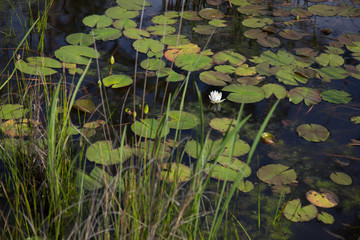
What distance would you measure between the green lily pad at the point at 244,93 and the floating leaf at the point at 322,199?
82 centimetres

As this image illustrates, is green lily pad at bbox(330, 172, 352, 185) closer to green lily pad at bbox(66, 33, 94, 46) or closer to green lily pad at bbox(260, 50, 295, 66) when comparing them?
green lily pad at bbox(260, 50, 295, 66)

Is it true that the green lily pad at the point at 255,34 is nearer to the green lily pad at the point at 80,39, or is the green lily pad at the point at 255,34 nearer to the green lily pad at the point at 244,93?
the green lily pad at the point at 244,93

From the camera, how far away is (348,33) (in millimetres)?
3514

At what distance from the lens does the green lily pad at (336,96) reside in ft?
9.00

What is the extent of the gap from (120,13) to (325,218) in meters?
2.55

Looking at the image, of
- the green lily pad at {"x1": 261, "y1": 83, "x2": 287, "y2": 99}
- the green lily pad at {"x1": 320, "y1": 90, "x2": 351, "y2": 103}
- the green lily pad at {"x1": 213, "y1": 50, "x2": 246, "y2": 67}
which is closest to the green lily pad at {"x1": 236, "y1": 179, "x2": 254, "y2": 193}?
the green lily pad at {"x1": 261, "y1": 83, "x2": 287, "y2": 99}

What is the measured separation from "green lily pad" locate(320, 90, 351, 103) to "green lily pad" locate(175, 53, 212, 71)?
2.72 ft

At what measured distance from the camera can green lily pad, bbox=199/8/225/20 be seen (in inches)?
148

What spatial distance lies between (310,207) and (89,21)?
95.4 inches

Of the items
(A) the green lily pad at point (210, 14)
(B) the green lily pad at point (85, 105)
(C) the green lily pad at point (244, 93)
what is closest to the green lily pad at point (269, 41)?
(A) the green lily pad at point (210, 14)

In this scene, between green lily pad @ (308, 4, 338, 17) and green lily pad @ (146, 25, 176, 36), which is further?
green lily pad @ (308, 4, 338, 17)

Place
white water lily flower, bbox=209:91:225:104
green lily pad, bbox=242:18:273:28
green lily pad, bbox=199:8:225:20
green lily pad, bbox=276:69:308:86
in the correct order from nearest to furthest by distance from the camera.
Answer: white water lily flower, bbox=209:91:225:104 → green lily pad, bbox=276:69:308:86 → green lily pad, bbox=242:18:273:28 → green lily pad, bbox=199:8:225:20

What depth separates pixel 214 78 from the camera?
9.51 ft

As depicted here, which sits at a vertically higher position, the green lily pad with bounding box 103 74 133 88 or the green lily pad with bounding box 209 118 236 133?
the green lily pad with bounding box 103 74 133 88
